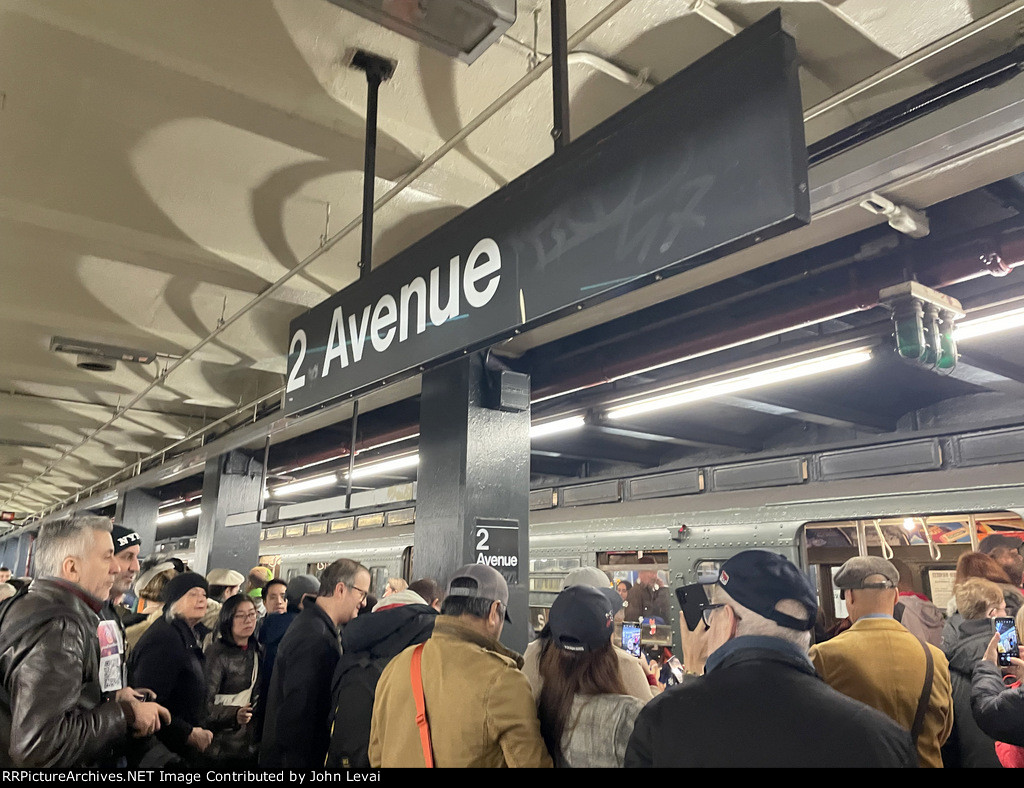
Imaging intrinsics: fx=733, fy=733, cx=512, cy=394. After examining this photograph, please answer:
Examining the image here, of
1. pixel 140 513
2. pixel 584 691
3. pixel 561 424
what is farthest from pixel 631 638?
pixel 140 513

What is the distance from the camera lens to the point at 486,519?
14.6 ft

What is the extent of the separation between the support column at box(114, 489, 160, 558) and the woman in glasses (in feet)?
28.0

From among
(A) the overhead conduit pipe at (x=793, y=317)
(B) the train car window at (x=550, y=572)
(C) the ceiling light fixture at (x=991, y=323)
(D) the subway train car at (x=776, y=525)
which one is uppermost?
(A) the overhead conduit pipe at (x=793, y=317)

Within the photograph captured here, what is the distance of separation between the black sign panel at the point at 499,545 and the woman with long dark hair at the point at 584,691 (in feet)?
6.63

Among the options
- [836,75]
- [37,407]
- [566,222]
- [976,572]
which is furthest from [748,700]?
[37,407]

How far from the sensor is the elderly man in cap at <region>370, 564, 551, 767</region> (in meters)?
2.12

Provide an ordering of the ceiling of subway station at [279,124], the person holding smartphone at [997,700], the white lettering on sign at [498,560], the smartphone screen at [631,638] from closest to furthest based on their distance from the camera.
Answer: the person holding smartphone at [997,700] < the ceiling of subway station at [279,124] < the white lettering on sign at [498,560] < the smartphone screen at [631,638]

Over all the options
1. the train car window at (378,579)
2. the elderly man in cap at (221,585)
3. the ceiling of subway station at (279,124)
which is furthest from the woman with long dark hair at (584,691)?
the train car window at (378,579)

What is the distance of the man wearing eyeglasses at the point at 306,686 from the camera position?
10.1ft

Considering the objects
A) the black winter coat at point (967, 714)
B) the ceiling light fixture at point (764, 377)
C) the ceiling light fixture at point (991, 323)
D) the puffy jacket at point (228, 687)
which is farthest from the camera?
the ceiling light fixture at point (764, 377)

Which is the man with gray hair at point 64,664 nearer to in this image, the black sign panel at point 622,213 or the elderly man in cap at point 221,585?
the black sign panel at point 622,213

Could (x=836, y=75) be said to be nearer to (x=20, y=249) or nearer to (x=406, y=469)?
(x=20, y=249)

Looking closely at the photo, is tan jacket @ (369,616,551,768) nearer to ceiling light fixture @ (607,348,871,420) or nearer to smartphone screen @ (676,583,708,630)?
smartphone screen @ (676,583,708,630)

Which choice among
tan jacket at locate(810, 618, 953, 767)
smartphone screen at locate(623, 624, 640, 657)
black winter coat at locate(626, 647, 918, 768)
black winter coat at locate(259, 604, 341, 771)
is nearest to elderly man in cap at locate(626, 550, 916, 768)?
black winter coat at locate(626, 647, 918, 768)
